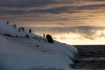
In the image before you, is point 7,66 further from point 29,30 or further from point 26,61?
point 29,30

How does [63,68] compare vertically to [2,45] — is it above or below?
below

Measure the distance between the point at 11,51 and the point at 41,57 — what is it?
4510 millimetres

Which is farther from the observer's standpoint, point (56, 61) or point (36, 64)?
point (56, 61)

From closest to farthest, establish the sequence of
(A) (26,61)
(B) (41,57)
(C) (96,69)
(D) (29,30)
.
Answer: (A) (26,61)
(B) (41,57)
(C) (96,69)
(D) (29,30)

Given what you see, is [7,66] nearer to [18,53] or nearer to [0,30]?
[18,53]

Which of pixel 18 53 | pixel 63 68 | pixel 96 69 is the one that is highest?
pixel 18 53

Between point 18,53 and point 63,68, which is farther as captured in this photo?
point 63,68

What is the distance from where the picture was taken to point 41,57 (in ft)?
121

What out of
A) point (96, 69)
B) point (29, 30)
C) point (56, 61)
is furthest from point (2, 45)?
point (29, 30)

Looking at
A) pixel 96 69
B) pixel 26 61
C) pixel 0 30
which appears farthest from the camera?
pixel 0 30

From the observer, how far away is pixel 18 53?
34906 millimetres

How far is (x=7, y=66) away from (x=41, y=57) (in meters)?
6.63

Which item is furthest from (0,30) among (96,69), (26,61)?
(26,61)

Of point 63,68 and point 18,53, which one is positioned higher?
point 18,53
